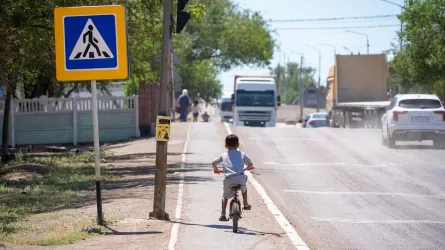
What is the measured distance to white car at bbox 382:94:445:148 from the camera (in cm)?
3088

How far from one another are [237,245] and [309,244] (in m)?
1.04

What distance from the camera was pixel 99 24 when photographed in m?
13.3

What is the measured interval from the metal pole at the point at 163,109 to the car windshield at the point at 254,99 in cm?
3868

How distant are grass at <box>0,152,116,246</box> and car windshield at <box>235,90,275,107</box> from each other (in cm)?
2514

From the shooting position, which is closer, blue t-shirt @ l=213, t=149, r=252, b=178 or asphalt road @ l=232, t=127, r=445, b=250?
asphalt road @ l=232, t=127, r=445, b=250

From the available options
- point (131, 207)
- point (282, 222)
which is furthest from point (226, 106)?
point (282, 222)

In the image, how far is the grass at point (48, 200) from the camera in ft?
43.1

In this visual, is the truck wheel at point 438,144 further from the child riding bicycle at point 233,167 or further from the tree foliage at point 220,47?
the tree foliage at point 220,47

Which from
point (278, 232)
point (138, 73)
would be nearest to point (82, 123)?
point (138, 73)

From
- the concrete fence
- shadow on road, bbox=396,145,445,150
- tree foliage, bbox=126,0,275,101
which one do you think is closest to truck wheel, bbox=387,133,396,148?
shadow on road, bbox=396,145,445,150

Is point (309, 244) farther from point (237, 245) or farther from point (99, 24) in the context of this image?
point (99, 24)

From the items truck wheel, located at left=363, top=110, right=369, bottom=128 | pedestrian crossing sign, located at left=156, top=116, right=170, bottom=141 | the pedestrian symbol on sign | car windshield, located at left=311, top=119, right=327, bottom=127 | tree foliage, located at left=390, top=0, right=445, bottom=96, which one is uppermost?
tree foliage, located at left=390, top=0, right=445, bottom=96

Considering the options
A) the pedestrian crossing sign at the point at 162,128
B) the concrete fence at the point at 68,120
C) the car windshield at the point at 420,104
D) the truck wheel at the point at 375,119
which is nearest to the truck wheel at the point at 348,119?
the truck wheel at the point at 375,119

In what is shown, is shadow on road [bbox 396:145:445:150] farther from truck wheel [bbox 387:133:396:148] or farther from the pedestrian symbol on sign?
the pedestrian symbol on sign
